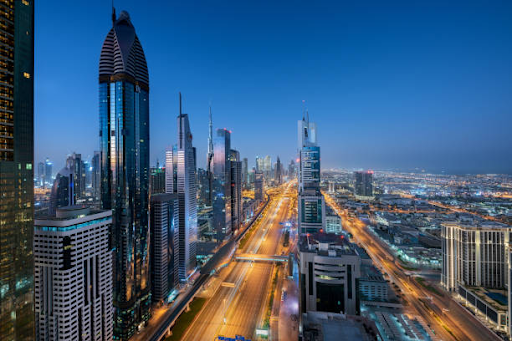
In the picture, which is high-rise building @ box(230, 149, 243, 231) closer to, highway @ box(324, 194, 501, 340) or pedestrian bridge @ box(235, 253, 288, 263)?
pedestrian bridge @ box(235, 253, 288, 263)

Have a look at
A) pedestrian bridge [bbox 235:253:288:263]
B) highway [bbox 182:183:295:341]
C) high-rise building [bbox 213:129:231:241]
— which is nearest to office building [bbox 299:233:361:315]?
highway [bbox 182:183:295:341]

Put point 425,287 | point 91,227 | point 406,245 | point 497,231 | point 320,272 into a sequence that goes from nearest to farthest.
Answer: point 91,227 → point 320,272 → point 497,231 → point 425,287 → point 406,245

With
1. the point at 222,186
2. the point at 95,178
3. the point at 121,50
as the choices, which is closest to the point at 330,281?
the point at 121,50

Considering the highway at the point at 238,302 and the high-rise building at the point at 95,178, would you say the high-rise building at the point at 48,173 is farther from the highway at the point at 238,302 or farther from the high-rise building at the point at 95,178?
the highway at the point at 238,302

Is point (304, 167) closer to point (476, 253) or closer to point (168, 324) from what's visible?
point (476, 253)

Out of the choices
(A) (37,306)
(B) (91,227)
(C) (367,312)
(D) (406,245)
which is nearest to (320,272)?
(C) (367,312)

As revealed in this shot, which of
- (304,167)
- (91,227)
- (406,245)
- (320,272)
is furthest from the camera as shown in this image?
(304,167)
